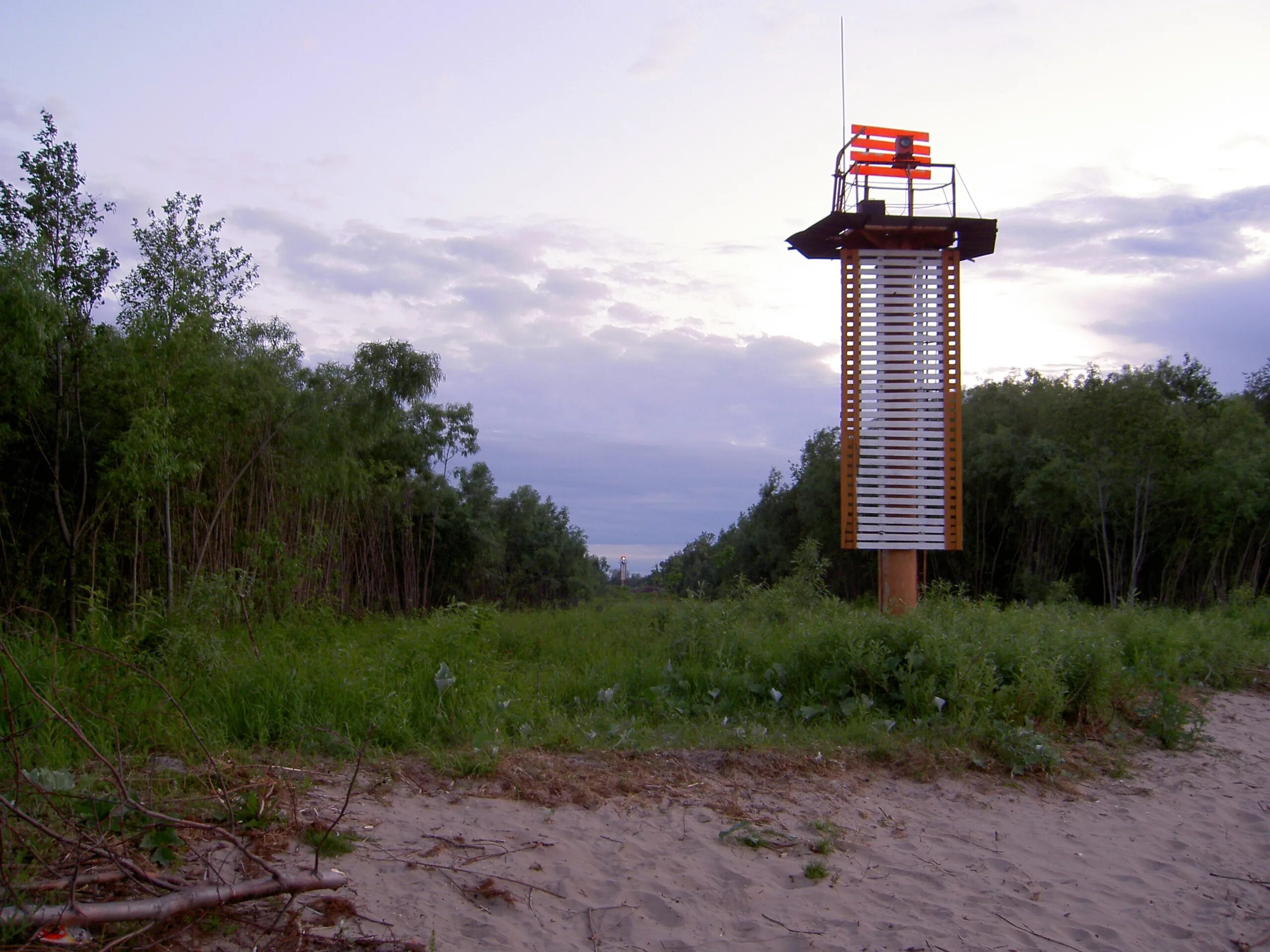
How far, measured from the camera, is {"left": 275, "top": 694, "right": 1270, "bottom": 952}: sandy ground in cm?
322

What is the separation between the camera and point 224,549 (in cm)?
981

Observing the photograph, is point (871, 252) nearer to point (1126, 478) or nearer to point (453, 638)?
point (1126, 478)

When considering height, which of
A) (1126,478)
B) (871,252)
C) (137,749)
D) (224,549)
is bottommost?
(137,749)

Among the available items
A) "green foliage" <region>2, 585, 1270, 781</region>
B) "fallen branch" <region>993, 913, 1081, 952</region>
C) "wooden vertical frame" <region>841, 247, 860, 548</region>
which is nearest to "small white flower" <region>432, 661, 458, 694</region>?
"green foliage" <region>2, 585, 1270, 781</region>

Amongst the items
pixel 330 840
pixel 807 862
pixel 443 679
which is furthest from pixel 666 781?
pixel 330 840

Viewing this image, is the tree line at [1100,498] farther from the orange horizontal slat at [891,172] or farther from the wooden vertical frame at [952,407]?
the orange horizontal slat at [891,172]

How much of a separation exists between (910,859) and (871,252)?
28.9ft

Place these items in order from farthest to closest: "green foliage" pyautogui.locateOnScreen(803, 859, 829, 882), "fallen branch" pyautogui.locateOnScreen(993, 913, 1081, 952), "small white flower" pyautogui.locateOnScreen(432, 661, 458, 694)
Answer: "small white flower" pyautogui.locateOnScreen(432, 661, 458, 694)
"green foliage" pyautogui.locateOnScreen(803, 859, 829, 882)
"fallen branch" pyautogui.locateOnScreen(993, 913, 1081, 952)

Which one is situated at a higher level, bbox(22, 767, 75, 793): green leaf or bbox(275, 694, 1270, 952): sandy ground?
bbox(22, 767, 75, 793): green leaf

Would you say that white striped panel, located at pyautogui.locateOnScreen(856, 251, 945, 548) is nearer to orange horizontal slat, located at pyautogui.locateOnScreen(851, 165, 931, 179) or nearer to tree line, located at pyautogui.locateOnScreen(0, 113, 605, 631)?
orange horizontal slat, located at pyautogui.locateOnScreen(851, 165, 931, 179)

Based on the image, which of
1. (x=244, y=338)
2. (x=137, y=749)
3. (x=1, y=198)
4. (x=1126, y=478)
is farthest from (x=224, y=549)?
(x=1126, y=478)

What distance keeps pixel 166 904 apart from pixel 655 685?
494 centimetres

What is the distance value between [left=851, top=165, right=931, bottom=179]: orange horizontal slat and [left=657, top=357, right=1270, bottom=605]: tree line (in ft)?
15.9

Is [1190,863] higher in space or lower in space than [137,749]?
lower
